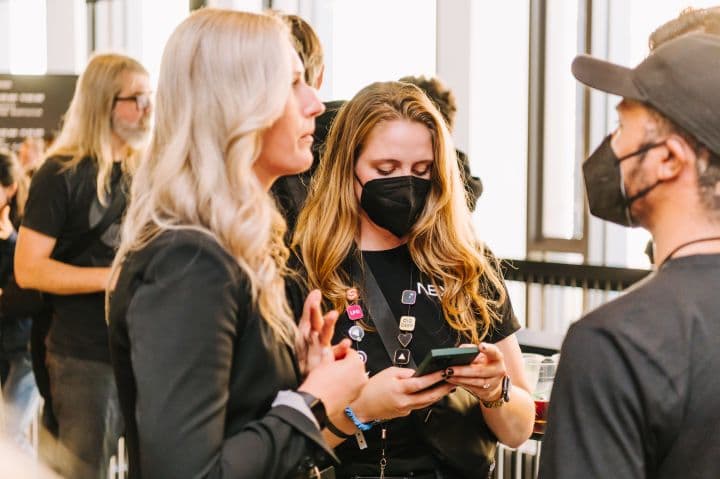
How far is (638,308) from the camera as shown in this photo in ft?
4.25

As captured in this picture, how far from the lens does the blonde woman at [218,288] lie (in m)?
1.38

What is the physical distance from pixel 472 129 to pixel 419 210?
2.87 metres

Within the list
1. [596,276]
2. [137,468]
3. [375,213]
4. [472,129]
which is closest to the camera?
[137,468]

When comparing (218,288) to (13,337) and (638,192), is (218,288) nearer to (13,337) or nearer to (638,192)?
(638,192)

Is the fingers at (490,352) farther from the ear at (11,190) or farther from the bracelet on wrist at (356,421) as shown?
the ear at (11,190)

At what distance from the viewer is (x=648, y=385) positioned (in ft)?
4.13

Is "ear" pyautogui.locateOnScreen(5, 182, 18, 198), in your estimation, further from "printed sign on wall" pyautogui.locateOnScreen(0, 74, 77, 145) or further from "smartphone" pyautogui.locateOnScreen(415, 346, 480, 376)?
"smartphone" pyautogui.locateOnScreen(415, 346, 480, 376)

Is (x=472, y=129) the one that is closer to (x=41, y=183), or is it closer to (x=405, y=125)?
(x=41, y=183)

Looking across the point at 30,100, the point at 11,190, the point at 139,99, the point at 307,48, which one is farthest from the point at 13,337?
the point at 307,48

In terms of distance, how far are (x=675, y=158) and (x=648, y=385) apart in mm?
336

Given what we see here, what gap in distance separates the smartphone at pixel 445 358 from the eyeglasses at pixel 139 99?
1.99 m

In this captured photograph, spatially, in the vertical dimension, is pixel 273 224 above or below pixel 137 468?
above

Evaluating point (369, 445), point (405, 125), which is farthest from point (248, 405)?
point (405, 125)

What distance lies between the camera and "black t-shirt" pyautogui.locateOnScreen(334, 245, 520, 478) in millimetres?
2002
